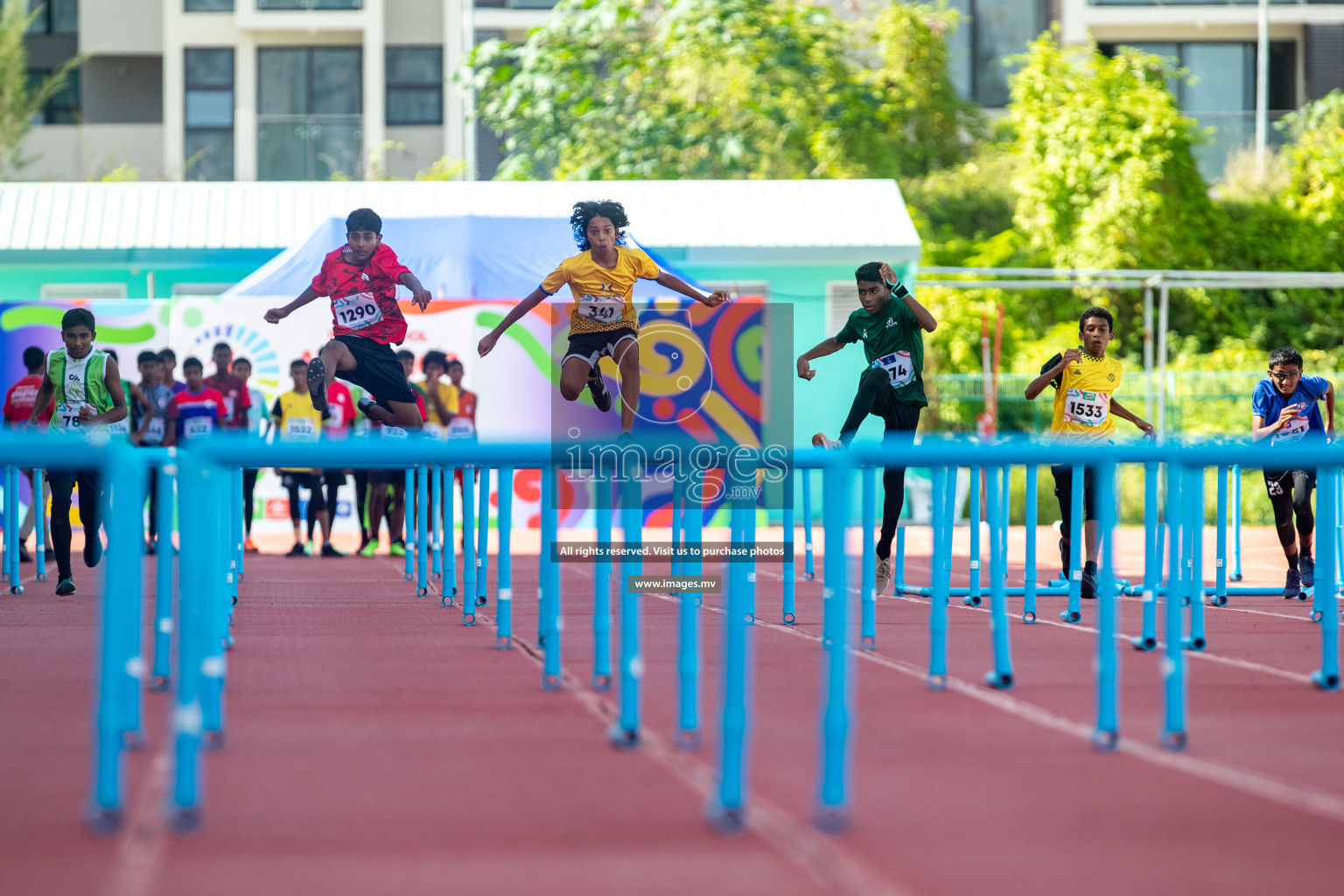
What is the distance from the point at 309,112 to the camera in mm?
32562

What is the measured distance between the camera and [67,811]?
419 cm

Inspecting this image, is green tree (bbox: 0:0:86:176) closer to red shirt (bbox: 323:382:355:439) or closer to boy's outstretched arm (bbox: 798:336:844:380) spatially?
red shirt (bbox: 323:382:355:439)

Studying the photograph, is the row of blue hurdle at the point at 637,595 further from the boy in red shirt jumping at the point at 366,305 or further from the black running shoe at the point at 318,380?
the boy in red shirt jumping at the point at 366,305

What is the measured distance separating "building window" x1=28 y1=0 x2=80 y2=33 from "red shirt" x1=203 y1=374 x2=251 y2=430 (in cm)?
2291

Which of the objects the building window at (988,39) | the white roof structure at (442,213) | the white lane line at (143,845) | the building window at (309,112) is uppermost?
the building window at (988,39)

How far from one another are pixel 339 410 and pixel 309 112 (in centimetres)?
2025

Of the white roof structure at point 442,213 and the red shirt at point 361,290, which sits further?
the white roof structure at point 442,213

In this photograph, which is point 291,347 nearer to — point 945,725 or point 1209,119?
point 945,725

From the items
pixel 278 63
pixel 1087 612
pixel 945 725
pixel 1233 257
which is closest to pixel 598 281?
pixel 1087 612

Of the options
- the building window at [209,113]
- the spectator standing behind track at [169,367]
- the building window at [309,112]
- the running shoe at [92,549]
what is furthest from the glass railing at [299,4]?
the running shoe at [92,549]

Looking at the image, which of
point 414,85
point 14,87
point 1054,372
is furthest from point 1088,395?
point 14,87

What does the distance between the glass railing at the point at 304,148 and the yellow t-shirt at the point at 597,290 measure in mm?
23686

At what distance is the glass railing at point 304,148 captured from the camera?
31.6 meters

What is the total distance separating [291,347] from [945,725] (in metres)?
12.7
